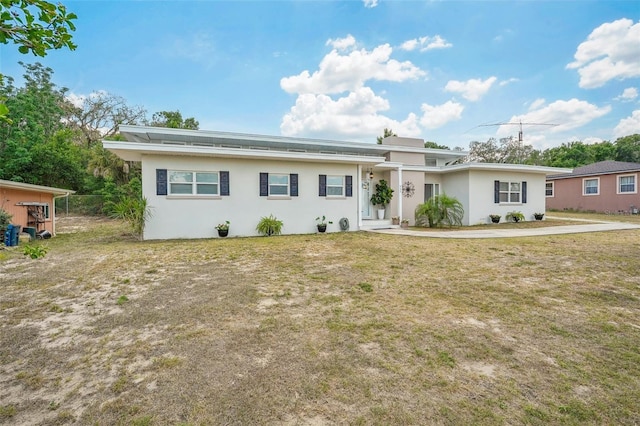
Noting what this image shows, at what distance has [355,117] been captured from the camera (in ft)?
83.7

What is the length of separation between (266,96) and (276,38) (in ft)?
13.8

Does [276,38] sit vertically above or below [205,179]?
above

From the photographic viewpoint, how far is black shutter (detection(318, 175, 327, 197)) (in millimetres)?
12281

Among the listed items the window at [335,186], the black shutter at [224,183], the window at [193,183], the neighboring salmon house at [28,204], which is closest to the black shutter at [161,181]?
the window at [193,183]

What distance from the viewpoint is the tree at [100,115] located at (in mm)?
27812

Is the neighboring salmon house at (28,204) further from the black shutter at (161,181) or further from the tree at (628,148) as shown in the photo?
the tree at (628,148)

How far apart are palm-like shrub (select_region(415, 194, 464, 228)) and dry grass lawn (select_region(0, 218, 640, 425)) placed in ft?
26.4

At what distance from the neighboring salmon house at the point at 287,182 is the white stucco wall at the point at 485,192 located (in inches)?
2.1

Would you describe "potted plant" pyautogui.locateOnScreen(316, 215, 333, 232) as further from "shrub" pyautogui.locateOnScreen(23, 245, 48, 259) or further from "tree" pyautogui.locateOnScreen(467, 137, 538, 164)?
"tree" pyautogui.locateOnScreen(467, 137, 538, 164)

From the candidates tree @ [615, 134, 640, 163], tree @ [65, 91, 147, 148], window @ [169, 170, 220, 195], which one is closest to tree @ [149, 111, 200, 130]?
tree @ [65, 91, 147, 148]

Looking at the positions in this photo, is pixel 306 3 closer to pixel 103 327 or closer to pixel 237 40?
pixel 237 40

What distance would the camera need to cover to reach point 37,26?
1.64 meters

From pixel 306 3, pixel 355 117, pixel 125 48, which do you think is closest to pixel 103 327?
pixel 306 3

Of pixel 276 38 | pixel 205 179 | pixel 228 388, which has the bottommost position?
pixel 228 388
